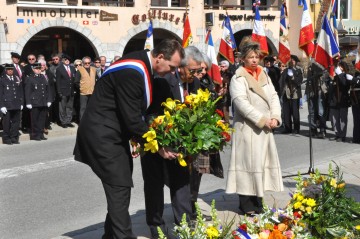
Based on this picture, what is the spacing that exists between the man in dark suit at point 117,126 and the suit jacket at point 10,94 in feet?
32.2

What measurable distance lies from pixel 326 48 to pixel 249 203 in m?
4.87

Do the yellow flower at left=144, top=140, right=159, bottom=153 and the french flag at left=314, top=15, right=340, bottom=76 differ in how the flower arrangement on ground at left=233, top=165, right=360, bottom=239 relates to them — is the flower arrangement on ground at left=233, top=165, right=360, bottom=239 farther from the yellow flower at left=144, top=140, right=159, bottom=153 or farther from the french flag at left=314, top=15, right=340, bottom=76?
the french flag at left=314, top=15, right=340, bottom=76

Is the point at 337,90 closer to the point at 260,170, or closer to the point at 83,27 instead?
the point at 260,170

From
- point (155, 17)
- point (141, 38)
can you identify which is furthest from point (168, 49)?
point (141, 38)

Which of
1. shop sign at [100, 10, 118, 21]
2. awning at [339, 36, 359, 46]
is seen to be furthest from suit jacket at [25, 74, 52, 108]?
awning at [339, 36, 359, 46]

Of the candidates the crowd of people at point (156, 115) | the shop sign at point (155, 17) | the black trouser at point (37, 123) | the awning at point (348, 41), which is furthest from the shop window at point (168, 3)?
the crowd of people at point (156, 115)

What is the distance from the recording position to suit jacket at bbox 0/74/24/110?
15.3 m

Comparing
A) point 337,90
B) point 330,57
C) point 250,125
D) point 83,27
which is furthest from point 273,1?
point 250,125

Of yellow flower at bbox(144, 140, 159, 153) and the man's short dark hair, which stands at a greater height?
the man's short dark hair

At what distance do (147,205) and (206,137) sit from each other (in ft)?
→ 3.98

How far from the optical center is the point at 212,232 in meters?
4.14

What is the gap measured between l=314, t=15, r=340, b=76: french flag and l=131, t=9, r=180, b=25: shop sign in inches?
697

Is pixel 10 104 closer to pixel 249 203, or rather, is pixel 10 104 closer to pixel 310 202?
pixel 249 203

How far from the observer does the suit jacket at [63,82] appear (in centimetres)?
1792
